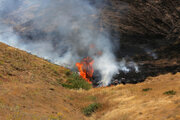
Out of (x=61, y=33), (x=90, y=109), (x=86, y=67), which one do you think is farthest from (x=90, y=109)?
(x=61, y=33)

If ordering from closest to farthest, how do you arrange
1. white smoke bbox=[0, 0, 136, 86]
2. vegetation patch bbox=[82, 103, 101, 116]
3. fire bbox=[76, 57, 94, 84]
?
vegetation patch bbox=[82, 103, 101, 116], fire bbox=[76, 57, 94, 84], white smoke bbox=[0, 0, 136, 86]

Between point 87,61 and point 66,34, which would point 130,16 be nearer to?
point 87,61

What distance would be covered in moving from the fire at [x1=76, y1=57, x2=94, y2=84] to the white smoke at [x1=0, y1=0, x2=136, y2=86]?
3.07 feet

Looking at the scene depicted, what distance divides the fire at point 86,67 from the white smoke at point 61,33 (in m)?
0.94

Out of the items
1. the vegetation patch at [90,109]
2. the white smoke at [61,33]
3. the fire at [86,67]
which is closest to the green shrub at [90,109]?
the vegetation patch at [90,109]

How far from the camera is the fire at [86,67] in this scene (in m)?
28.6

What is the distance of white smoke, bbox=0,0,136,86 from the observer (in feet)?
105

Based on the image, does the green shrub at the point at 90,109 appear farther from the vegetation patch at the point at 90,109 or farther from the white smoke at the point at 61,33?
the white smoke at the point at 61,33

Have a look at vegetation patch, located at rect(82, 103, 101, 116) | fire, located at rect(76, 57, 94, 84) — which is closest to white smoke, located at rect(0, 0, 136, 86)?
fire, located at rect(76, 57, 94, 84)

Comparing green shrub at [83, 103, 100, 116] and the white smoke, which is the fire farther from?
green shrub at [83, 103, 100, 116]

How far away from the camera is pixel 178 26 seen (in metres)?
27.9

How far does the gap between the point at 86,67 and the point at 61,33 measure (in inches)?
410

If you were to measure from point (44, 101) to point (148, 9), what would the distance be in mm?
23176

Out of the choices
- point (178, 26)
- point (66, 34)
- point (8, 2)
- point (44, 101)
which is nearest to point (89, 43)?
point (66, 34)
